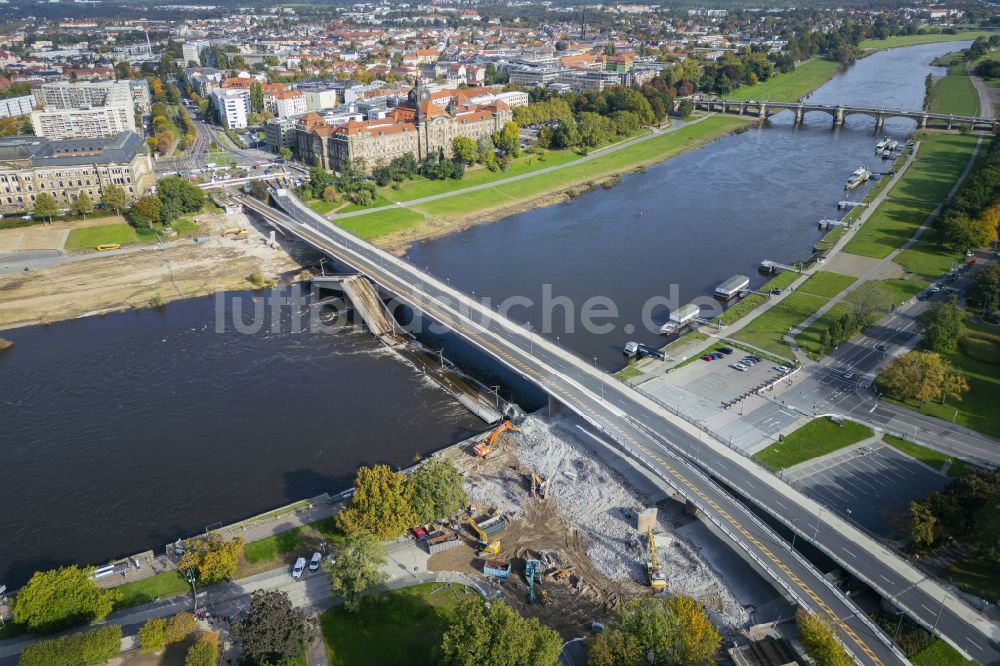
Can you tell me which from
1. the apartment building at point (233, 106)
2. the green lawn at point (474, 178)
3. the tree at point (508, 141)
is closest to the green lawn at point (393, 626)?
the green lawn at point (474, 178)

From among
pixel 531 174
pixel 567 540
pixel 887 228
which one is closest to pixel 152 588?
pixel 567 540

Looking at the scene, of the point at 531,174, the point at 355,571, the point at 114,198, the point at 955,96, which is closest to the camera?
the point at 355,571

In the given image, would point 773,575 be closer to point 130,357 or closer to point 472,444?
point 472,444

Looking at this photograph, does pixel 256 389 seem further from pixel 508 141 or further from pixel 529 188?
pixel 508 141

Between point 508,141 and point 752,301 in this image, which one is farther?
point 508,141

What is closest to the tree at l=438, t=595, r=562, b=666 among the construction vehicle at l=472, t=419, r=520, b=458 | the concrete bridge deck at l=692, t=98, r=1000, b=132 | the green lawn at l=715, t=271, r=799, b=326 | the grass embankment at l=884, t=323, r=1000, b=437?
the construction vehicle at l=472, t=419, r=520, b=458

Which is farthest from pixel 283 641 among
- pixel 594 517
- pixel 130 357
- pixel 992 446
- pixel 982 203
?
pixel 982 203

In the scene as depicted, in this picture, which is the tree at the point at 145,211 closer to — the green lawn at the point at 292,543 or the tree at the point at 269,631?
the green lawn at the point at 292,543

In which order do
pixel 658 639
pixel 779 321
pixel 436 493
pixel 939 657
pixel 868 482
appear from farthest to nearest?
pixel 779 321 → pixel 868 482 → pixel 436 493 → pixel 939 657 → pixel 658 639
